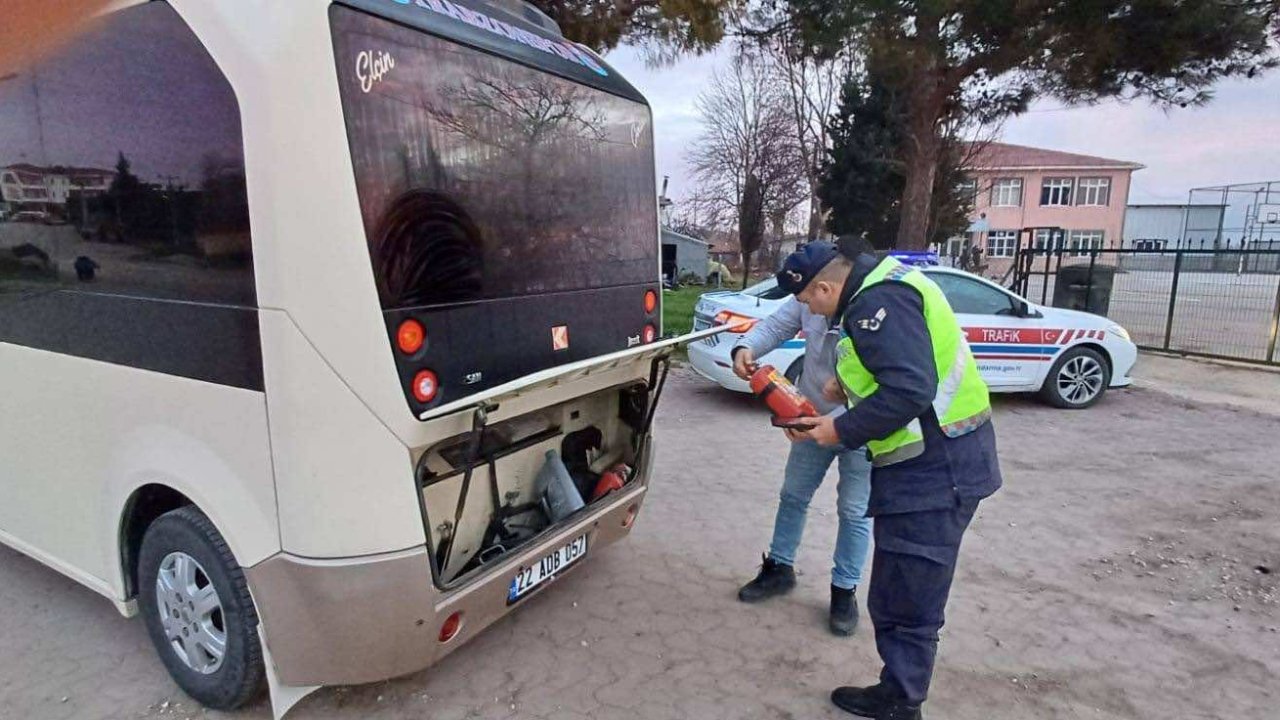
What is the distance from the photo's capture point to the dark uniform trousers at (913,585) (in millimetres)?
2482

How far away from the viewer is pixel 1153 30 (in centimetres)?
882

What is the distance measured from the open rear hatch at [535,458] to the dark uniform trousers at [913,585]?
44.1 inches

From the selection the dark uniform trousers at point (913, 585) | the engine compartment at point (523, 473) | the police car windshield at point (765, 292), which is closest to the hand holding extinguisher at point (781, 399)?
the dark uniform trousers at point (913, 585)

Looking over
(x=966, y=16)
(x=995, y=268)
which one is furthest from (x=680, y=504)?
(x=995, y=268)

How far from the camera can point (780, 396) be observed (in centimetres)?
277

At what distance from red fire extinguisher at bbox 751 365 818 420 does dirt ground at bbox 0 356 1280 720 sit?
1156 mm

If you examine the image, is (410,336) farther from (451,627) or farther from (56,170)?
(56,170)

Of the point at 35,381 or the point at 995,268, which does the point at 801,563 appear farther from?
the point at 995,268

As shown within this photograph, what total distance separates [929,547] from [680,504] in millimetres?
2603

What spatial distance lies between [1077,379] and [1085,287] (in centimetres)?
539

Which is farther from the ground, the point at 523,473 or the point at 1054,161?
the point at 1054,161

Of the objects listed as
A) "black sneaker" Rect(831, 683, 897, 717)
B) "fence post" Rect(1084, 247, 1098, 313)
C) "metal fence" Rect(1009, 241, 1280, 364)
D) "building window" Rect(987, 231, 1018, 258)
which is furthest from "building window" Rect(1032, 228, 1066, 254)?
"building window" Rect(987, 231, 1018, 258)

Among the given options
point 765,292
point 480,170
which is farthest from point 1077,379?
point 480,170

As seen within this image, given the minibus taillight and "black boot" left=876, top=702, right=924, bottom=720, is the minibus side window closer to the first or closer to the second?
the minibus taillight
